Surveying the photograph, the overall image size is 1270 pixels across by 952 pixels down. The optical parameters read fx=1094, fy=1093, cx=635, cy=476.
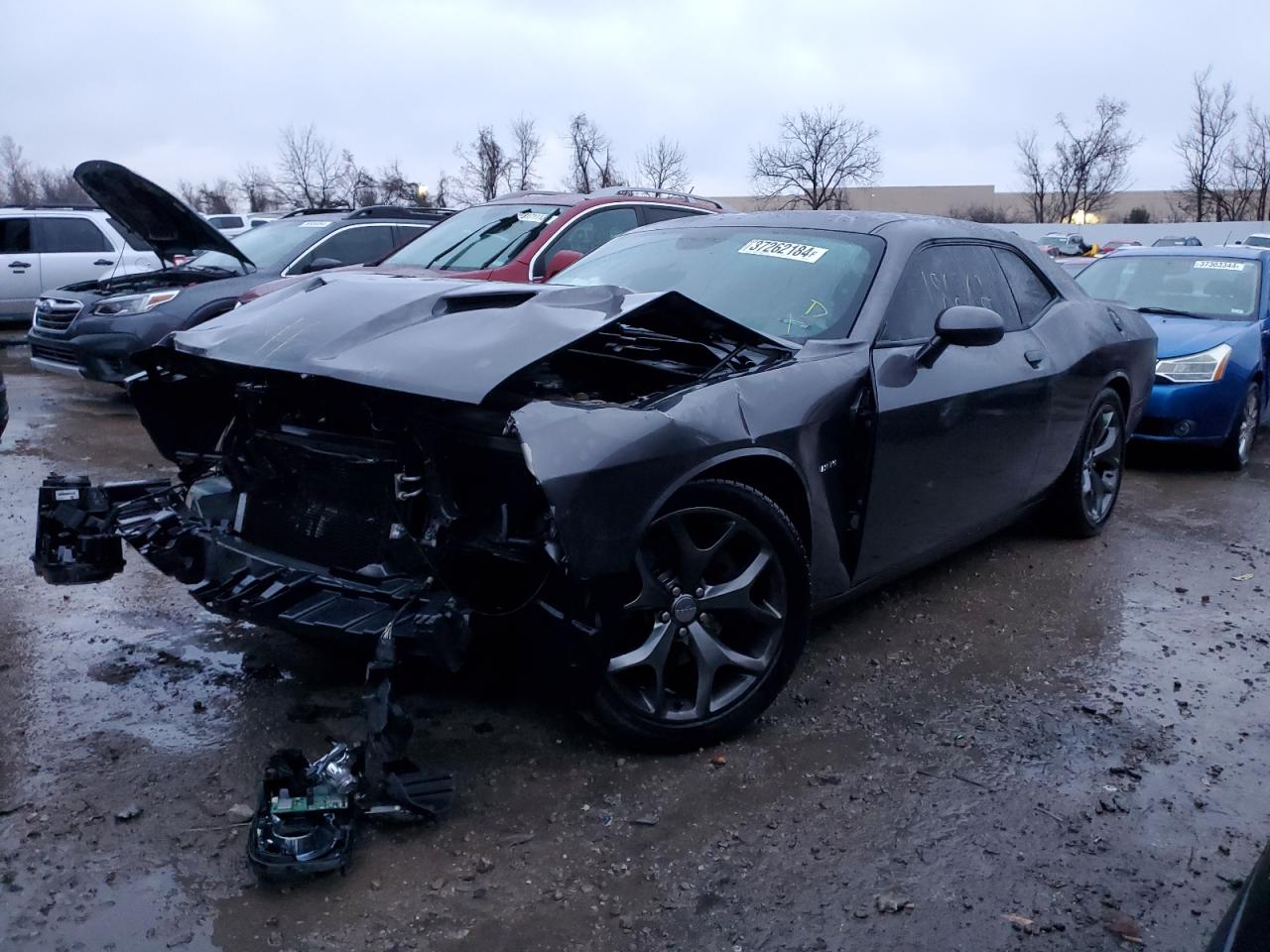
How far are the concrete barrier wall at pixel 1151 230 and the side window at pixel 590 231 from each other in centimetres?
3189

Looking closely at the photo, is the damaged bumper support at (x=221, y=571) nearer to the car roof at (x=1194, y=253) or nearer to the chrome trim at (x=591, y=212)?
the chrome trim at (x=591, y=212)

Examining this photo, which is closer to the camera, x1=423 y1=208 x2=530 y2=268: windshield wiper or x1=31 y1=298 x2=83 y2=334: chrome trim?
x1=423 y1=208 x2=530 y2=268: windshield wiper

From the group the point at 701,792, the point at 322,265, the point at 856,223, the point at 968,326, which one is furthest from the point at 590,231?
the point at 701,792

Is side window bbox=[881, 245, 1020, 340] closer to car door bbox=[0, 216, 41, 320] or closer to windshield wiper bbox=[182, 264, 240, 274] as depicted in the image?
windshield wiper bbox=[182, 264, 240, 274]

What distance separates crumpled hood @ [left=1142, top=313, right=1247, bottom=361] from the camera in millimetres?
7574

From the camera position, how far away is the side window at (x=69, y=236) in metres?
14.2

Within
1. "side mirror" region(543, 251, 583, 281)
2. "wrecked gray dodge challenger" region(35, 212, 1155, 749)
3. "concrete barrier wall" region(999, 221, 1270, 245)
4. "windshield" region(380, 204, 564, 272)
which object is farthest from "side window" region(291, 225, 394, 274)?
"concrete barrier wall" region(999, 221, 1270, 245)

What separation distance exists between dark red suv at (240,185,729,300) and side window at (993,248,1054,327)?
10.5ft

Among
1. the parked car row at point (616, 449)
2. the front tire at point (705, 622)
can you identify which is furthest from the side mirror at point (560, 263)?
the front tire at point (705, 622)

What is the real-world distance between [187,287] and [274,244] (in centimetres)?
104

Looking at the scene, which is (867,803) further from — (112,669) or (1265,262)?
(1265,262)

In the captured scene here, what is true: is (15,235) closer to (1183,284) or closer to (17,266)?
(17,266)

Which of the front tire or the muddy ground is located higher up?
the front tire

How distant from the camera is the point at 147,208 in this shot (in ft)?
16.5
